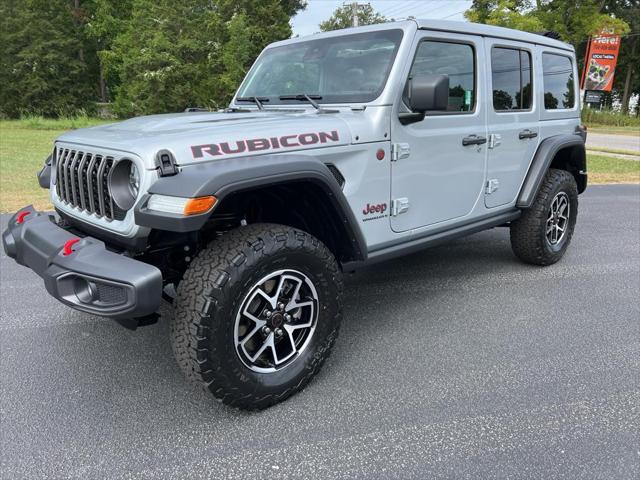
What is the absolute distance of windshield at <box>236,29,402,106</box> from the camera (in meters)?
3.15

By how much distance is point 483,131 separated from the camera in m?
3.72

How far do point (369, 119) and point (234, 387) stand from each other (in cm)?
→ 164

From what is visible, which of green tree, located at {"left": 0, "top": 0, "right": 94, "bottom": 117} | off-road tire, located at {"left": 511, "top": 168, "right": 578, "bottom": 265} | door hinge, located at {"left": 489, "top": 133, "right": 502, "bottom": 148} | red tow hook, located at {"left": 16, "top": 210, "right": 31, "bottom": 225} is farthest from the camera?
green tree, located at {"left": 0, "top": 0, "right": 94, "bottom": 117}

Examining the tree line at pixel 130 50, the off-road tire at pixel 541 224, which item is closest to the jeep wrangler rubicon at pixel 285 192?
the off-road tire at pixel 541 224

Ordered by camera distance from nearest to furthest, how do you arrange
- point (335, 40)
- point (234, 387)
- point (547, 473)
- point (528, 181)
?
point (547, 473) → point (234, 387) → point (335, 40) → point (528, 181)

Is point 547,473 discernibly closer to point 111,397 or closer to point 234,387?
point 234,387

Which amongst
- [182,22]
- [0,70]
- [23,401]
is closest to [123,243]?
[23,401]

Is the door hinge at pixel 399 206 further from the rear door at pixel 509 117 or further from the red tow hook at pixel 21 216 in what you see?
the red tow hook at pixel 21 216

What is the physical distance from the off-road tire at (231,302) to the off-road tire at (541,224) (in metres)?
2.53

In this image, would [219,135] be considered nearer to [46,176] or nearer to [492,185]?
[46,176]

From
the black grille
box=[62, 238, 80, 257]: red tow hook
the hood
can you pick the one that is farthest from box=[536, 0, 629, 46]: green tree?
box=[62, 238, 80, 257]: red tow hook

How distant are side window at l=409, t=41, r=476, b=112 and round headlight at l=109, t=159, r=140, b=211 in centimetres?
179

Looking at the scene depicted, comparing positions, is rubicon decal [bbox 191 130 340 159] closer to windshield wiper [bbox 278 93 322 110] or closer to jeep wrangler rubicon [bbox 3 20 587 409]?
jeep wrangler rubicon [bbox 3 20 587 409]

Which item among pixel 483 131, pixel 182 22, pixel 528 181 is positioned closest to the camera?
pixel 483 131
